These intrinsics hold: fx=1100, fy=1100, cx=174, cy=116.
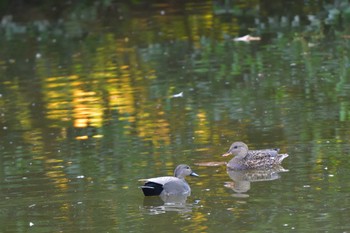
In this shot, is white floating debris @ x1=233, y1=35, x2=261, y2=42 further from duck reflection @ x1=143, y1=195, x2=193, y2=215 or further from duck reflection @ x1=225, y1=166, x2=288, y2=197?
duck reflection @ x1=143, y1=195, x2=193, y2=215

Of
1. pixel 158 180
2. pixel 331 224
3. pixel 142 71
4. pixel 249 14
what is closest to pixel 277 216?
pixel 331 224

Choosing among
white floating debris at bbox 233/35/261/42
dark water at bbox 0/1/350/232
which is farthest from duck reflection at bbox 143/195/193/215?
white floating debris at bbox 233/35/261/42

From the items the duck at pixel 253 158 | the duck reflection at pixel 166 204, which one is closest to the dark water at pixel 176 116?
the duck reflection at pixel 166 204

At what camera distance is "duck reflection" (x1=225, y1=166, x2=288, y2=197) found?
10.8m

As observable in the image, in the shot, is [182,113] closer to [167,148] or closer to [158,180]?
[167,148]

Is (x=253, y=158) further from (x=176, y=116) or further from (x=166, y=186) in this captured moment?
(x=176, y=116)

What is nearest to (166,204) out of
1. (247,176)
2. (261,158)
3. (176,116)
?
(247,176)

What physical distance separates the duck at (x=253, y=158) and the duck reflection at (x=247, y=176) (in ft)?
0.19

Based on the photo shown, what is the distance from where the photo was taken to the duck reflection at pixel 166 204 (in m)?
10.1

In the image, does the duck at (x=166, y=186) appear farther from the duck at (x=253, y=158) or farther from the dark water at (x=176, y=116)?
the duck at (x=253, y=158)

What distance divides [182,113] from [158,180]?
4.29 meters

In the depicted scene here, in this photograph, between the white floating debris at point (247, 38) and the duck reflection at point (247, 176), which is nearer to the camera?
the duck reflection at point (247, 176)

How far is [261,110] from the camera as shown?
14.6 m

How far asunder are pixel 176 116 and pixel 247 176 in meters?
3.30
